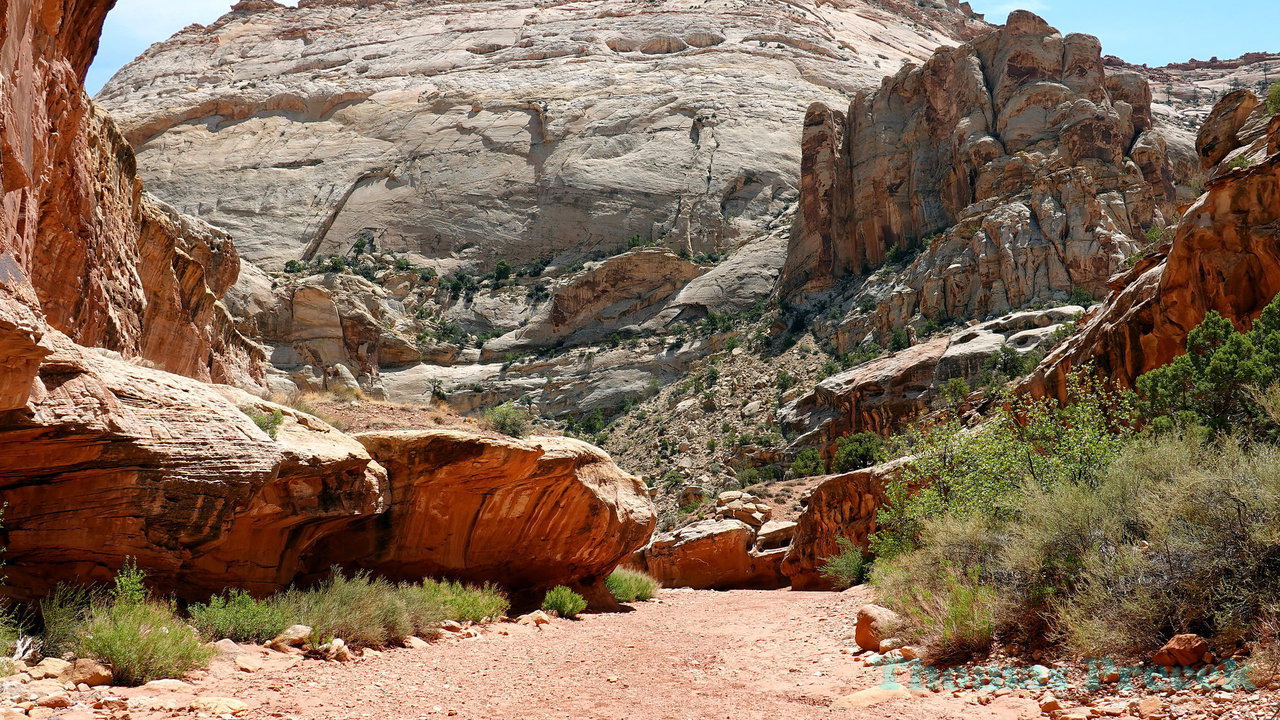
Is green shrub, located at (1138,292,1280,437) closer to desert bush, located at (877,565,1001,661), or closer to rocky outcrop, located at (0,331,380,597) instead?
desert bush, located at (877,565,1001,661)

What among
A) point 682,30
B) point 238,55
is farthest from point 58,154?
point 238,55

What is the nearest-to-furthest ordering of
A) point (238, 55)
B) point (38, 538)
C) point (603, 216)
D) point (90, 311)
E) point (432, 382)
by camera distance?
point (38, 538) → point (90, 311) → point (432, 382) → point (603, 216) → point (238, 55)

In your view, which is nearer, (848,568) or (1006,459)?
(1006,459)

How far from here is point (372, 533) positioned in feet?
43.6

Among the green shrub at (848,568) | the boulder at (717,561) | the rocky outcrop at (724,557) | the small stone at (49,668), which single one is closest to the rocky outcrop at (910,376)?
the rocky outcrop at (724,557)

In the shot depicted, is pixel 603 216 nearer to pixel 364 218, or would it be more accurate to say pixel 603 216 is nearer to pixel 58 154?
pixel 364 218

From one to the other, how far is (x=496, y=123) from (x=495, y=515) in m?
78.1

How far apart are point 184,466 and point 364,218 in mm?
74075

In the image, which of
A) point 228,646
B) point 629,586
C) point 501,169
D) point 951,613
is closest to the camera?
point 951,613

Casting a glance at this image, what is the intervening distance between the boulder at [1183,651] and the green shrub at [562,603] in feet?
34.5

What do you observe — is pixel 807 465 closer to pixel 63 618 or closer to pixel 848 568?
pixel 848 568

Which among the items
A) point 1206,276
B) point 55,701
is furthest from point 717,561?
point 55,701

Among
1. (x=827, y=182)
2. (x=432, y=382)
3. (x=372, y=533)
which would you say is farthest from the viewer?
(x=827, y=182)

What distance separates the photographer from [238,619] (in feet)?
30.0
